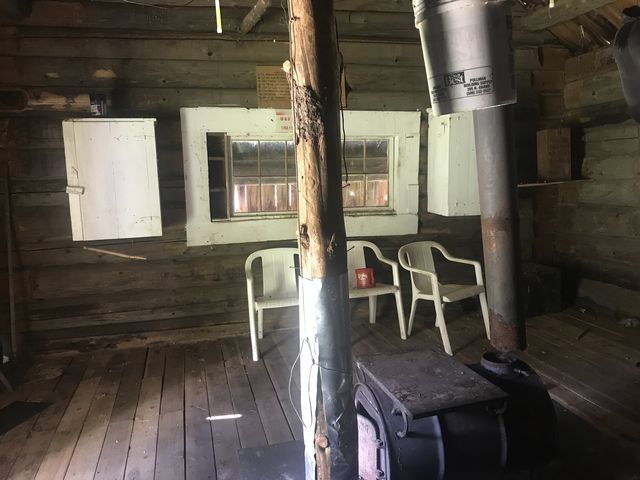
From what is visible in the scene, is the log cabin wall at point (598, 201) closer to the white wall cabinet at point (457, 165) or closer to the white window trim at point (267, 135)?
the white wall cabinet at point (457, 165)

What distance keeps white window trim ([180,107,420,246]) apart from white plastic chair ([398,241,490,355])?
8.7 inches

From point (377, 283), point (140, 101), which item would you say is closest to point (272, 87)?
point (140, 101)

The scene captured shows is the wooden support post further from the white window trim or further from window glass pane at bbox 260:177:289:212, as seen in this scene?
window glass pane at bbox 260:177:289:212

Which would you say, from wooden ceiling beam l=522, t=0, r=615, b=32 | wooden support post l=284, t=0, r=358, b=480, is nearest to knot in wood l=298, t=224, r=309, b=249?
wooden support post l=284, t=0, r=358, b=480

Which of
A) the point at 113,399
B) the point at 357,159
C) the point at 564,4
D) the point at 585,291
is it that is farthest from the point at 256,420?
the point at 564,4

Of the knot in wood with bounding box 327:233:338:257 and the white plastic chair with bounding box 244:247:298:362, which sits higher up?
the knot in wood with bounding box 327:233:338:257

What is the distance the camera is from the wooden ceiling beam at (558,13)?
348 cm

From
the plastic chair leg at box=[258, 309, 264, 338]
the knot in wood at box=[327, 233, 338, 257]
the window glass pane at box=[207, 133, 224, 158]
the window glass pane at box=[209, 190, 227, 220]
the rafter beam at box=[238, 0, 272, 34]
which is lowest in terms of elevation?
the plastic chair leg at box=[258, 309, 264, 338]

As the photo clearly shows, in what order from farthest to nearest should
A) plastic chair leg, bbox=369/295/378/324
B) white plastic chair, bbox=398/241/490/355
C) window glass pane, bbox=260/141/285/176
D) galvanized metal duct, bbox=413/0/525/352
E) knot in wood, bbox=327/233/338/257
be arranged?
plastic chair leg, bbox=369/295/378/324, window glass pane, bbox=260/141/285/176, white plastic chair, bbox=398/241/490/355, knot in wood, bbox=327/233/338/257, galvanized metal duct, bbox=413/0/525/352

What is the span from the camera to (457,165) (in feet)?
13.0

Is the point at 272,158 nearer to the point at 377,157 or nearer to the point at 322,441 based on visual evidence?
the point at 377,157

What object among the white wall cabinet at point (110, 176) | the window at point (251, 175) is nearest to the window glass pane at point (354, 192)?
the window at point (251, 175)

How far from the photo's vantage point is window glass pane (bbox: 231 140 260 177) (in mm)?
3941

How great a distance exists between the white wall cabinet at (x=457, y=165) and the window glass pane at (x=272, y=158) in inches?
50.6
